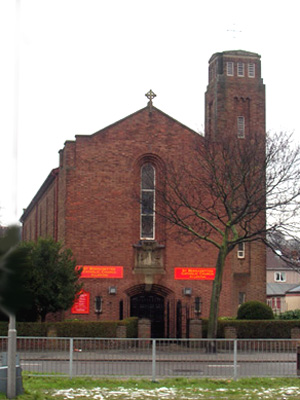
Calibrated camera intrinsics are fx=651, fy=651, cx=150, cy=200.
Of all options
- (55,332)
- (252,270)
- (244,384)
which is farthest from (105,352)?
(252,270)

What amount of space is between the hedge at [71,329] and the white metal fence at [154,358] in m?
6.98

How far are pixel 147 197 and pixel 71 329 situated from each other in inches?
378

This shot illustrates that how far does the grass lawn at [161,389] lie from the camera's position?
39.8ft

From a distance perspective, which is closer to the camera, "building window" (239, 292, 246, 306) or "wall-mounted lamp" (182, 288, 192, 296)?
"wall-mounted lamp" (182, 288, 192, 296)

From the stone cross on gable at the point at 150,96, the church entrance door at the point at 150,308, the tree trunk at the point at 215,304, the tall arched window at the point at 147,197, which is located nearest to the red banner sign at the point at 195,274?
the church entrance door at the point at 150,308

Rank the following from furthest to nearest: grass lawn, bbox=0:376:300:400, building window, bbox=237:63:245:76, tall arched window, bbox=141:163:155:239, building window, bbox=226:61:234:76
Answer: building window, bbox=237:63:245:76 → building window, bbox=226:61:234:76 → tall arched window, bbox=141:163:155:239 → grass lawn, bbox=0:376:300:400

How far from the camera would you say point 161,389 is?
13.4 m

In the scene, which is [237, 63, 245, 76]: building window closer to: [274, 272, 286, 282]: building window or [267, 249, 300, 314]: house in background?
[267, 249, 300, 314]: house in background

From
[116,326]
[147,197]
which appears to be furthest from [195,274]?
[116,326]

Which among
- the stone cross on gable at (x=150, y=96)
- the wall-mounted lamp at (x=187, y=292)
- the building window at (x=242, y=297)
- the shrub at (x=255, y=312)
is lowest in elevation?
the shrub at (x=255, y=312)

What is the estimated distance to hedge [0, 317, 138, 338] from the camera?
26188mm

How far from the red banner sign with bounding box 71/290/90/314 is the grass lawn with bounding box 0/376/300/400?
16218 millimetres

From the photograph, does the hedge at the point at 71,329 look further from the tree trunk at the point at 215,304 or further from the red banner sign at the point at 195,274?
the red banner sign at the point at 195,274

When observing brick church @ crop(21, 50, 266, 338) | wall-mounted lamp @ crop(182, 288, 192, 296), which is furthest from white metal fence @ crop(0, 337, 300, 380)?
wall-mounted lamp @ crop(182, 288, 192, 296)
